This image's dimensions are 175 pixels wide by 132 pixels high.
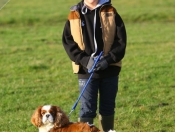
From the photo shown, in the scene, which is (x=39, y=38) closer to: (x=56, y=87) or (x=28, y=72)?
(x=28, y=72)

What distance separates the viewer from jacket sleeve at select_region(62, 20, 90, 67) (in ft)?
18.9

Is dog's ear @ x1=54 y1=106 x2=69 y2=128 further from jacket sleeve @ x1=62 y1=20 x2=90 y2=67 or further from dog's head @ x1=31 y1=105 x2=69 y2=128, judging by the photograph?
jacket sleeve @ x1=62 y1=20 x2=90 y2=67

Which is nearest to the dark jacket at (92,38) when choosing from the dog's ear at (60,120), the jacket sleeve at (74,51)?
the jacket sleeve at (74,51)

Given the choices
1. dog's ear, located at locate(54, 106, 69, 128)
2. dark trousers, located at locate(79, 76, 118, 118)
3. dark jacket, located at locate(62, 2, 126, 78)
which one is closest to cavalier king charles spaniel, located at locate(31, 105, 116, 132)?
dog's ear, located at locate(54, 106, 69, 128)

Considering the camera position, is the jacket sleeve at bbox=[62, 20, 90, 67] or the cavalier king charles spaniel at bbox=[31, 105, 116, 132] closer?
the cavalier king charles spaniel at bbox=[31, 105, 116, 132]

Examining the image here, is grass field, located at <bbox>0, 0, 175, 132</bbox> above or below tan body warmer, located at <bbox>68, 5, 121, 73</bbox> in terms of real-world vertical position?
below

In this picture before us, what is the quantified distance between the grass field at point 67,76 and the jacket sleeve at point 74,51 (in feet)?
5.84

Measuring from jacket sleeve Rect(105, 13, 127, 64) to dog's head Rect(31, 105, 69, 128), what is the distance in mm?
979

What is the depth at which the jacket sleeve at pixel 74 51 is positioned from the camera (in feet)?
18.9

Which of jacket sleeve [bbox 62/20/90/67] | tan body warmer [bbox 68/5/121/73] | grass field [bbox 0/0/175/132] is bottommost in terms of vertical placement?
grass field [bbox 0/0/175/132]

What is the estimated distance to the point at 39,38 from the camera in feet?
57.8

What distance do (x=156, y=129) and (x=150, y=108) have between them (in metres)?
1.14

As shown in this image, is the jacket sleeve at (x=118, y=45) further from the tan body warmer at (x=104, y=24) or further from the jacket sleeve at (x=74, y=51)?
the jacket sleeve at (x=74, y=51)

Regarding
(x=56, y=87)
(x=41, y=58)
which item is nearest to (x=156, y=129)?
(x=56, y=87)
